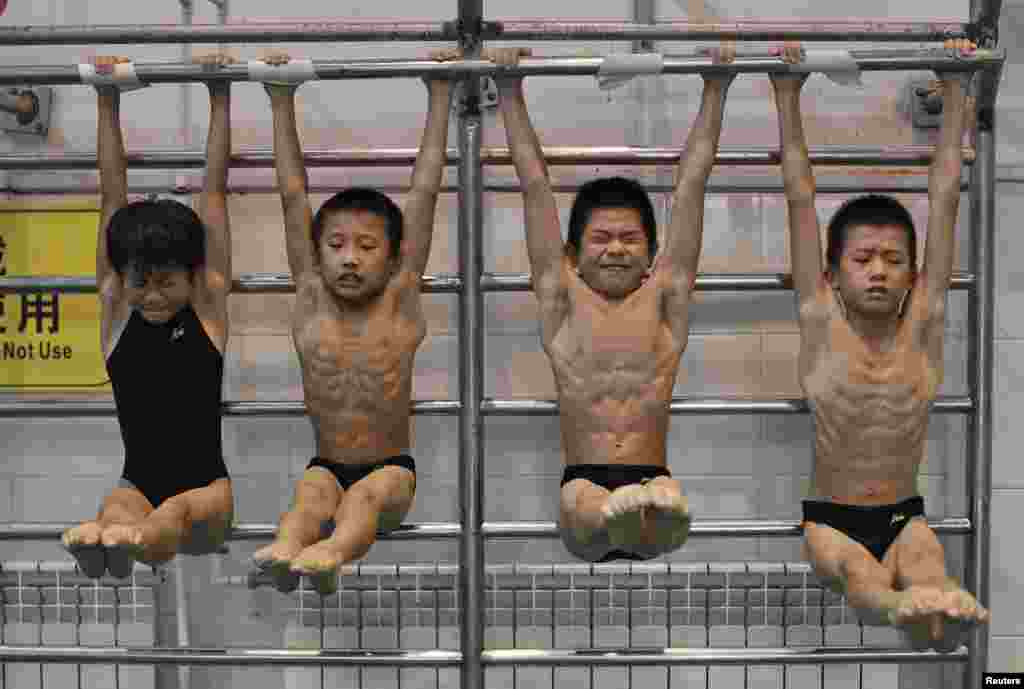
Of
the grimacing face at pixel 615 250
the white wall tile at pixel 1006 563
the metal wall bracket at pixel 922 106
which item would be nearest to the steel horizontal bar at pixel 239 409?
the grimacing face at pixel 615 250

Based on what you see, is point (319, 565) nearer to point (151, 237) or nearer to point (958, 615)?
point (151, 237)

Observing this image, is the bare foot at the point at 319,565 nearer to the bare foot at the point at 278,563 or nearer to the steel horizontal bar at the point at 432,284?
the bare foot at the point at 278,563

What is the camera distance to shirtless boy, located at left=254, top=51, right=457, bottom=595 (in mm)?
1947

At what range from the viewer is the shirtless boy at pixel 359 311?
195 cm

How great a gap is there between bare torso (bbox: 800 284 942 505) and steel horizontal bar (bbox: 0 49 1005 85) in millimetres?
454

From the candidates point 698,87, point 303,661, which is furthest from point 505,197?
point 303,661

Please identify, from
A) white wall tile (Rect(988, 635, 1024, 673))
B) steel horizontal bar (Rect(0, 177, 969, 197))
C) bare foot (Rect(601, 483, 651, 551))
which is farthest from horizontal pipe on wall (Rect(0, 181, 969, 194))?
white wall tile (Rect(988, 635, 1024, 673))

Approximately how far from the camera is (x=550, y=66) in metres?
1.87

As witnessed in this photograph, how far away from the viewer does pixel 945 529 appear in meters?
2.22

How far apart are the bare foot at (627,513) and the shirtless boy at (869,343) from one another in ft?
1.48

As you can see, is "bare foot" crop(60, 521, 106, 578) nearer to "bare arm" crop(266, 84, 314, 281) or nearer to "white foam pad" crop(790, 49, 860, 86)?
"bare arm" crop(266, 84, 314, 281)

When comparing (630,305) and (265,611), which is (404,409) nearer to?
(630,305)

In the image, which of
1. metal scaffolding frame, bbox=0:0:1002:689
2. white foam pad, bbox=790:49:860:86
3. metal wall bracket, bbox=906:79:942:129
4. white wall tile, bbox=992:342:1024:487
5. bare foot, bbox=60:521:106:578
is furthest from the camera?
white wall tile, bbox=992:342:1024:487

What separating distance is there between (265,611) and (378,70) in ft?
4.94
